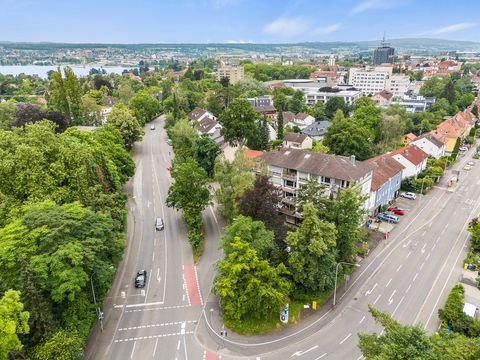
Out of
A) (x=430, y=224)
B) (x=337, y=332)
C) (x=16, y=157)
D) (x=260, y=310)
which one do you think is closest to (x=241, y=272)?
(x=260, y=310)

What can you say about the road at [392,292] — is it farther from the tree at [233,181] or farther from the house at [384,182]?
the tree at [233,181]

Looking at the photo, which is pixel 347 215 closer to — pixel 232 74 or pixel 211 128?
pixel 211 128

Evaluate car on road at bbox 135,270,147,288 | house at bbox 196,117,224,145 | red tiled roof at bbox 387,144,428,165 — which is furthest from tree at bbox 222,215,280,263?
house at bbox 196,117,224,145

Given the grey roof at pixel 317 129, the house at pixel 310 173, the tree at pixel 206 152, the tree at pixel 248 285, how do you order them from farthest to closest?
the grey roof at pixel 317 129, the tree at pixel 206 152, the house at pixel 310 173, the tree at pixel 248 285

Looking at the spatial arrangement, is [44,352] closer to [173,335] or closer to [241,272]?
[173,335]

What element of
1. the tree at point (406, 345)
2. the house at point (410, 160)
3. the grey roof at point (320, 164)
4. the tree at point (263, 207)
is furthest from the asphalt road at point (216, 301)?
the grey roof at point (320, 164)
